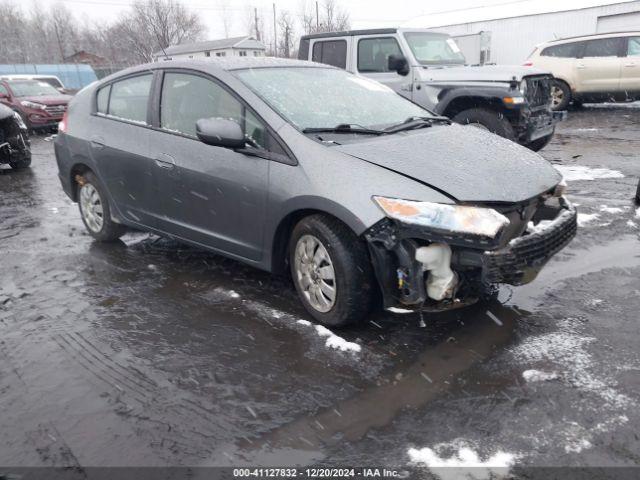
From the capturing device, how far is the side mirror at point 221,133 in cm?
347

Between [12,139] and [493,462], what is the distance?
9.69 metres

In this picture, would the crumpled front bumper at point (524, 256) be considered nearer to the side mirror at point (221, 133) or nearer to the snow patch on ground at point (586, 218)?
the side mirror at point (221, 133)

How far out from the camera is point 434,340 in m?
3.30

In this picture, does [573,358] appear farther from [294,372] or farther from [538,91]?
[538,91]

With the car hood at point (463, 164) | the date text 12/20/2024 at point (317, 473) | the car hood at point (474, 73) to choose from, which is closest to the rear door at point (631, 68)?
the car hood at point (474, 73)

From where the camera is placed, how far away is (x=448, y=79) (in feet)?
25.8

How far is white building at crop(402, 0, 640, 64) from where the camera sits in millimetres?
20891

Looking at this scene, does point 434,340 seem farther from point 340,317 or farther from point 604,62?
point 604,62

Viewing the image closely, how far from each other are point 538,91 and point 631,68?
23.4 ft

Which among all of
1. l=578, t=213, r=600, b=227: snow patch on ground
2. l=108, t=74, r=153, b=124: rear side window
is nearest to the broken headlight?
l=108, t=74, r=153, b=124: rear side window

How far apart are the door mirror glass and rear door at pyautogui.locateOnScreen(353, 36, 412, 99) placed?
0.12 m

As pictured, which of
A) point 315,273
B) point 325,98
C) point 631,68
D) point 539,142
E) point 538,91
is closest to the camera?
point 315,273

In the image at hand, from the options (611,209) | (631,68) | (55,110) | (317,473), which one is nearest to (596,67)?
(631,68)

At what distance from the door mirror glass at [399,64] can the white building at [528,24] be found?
15.7 meters
